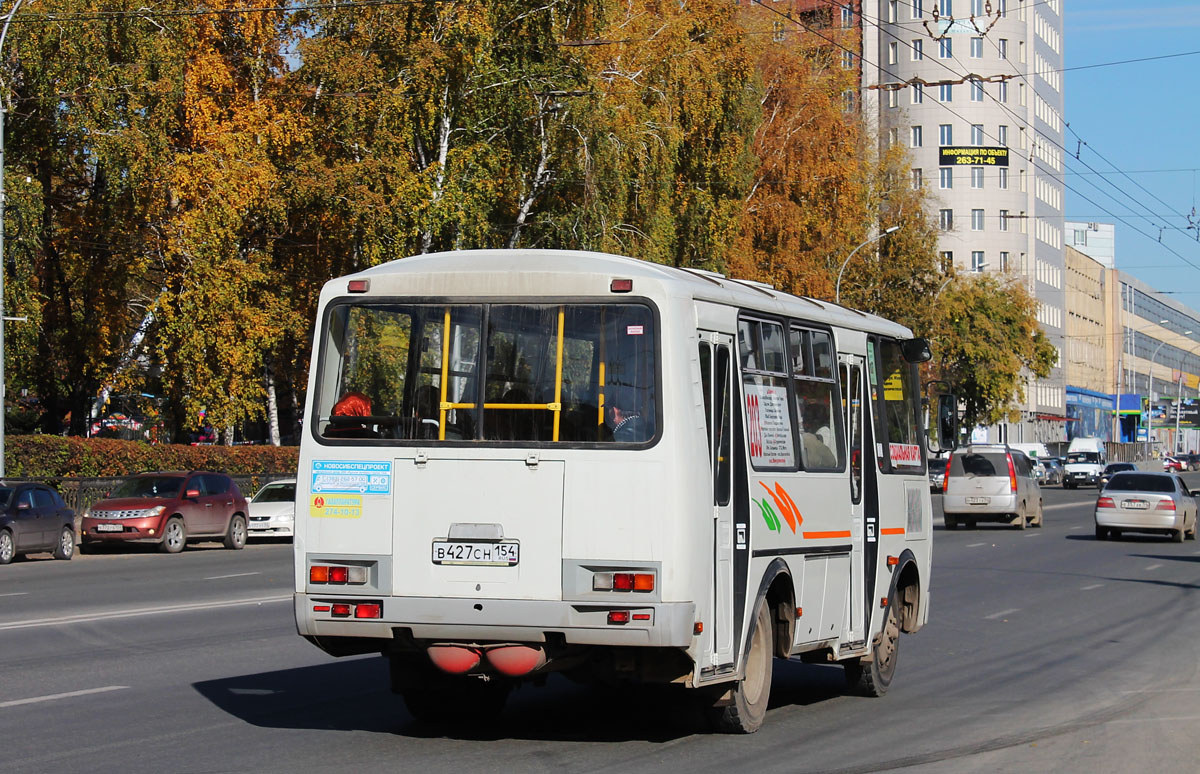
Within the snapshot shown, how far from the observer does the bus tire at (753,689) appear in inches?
382

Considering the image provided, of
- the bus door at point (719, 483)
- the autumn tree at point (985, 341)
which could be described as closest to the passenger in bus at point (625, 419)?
the bus door at point (719, 483)

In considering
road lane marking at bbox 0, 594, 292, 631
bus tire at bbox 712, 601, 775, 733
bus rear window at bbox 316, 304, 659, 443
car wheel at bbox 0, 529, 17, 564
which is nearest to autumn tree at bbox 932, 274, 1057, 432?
car wheel at bbox 0, 529, 17, 564

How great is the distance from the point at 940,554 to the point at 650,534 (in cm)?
2224

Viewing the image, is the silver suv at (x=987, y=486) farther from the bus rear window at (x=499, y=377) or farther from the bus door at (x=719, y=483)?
the bus rear window at (x=499, y=377)

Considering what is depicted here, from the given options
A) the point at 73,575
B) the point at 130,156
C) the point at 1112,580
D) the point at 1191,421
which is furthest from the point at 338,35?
the point at 1191,421

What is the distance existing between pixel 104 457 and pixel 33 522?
9.81 m

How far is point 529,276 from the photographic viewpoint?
912cm

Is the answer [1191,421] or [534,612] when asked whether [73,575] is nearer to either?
[534,612]

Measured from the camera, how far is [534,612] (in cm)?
865

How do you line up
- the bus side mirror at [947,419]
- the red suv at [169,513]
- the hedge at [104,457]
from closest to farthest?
the bus side mirror at [947,419]
the red suv at [169,513]
the hedge at [104,457]

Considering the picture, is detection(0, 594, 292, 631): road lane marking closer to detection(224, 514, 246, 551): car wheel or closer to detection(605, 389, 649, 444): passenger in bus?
detection(605, 389, 649, 444): passenger in bus

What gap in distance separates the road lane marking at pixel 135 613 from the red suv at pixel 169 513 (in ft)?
40.7

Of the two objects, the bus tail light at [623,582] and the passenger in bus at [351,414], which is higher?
the passenger in bus at [351,414]

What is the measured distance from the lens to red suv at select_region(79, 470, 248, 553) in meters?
31.4
